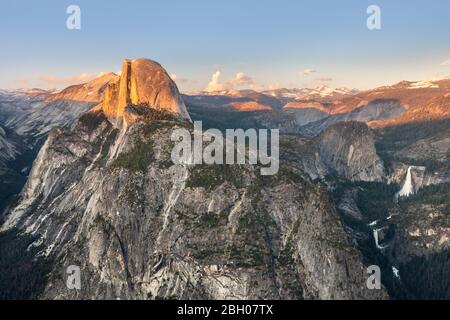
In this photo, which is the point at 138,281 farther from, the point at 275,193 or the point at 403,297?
the point at 403,297

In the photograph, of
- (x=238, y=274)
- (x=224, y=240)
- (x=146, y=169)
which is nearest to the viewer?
Result: (x=238, y=274)

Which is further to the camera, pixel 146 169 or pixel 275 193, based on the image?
pixel 146 169

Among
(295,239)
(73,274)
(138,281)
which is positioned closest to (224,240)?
(295,239)

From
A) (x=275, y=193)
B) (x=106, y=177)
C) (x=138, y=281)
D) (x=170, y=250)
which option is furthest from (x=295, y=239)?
(x=106, y=177)

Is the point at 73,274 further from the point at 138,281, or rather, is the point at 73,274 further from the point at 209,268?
the point at 209,268

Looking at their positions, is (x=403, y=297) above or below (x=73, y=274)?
below
